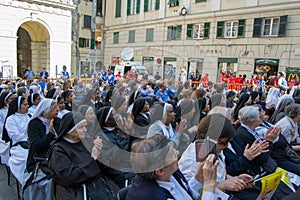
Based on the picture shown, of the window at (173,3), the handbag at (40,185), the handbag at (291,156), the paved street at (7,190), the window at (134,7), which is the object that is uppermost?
the window at (173,3)

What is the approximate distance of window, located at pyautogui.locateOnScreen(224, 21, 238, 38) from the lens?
1447cm

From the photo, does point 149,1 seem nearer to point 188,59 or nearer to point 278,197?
point 188,59

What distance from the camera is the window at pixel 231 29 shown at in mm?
14156

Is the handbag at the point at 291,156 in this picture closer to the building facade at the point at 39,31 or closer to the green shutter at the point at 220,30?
the green shutter at the point at 220,30

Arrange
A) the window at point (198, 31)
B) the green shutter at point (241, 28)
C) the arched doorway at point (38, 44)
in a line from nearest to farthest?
the green shutter at point (241, 28), the window at point (198, 31), the arched doorway at point (38, 44)

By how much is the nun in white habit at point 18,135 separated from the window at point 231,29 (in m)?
13.2

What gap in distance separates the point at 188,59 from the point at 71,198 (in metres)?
6.05

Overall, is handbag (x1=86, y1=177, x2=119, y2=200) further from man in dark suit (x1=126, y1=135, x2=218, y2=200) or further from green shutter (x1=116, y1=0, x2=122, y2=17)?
green shutter (x1=116, y1=0, x2=122, y2=17)

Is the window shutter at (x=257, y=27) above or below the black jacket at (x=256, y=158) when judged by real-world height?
above

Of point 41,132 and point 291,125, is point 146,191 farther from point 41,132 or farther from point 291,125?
point 291,125

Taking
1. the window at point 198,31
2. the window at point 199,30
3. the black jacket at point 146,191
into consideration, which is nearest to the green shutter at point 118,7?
the window at point 199,30

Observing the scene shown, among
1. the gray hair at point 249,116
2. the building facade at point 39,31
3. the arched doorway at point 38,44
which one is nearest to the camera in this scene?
the gray hair at point 249,116

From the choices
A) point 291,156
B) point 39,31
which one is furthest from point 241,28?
point 39,31

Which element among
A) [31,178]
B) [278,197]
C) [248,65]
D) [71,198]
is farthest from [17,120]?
[248,65]
